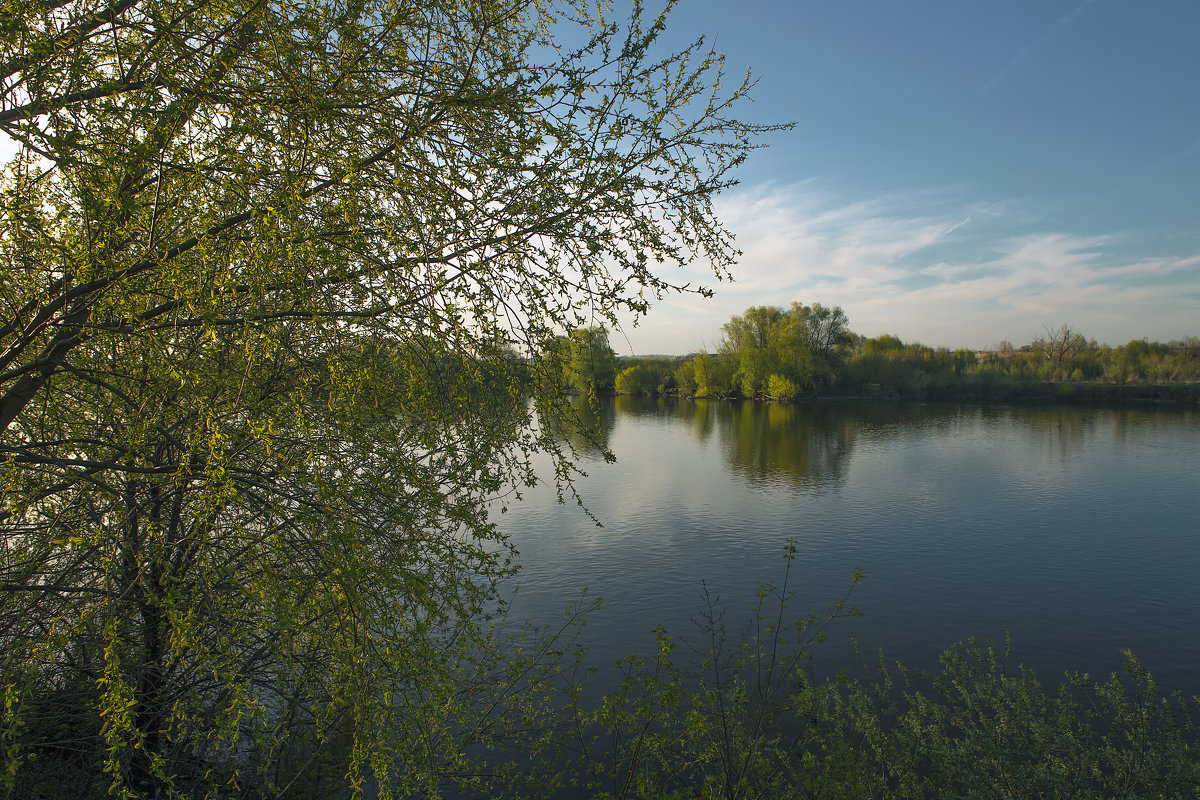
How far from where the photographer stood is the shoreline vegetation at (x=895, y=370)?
62.3m

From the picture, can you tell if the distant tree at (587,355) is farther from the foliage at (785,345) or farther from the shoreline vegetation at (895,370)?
the foliage at (785,345)

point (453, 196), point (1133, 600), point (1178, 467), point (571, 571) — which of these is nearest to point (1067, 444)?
point (1178, 467)

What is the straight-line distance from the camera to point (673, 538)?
55.6 ft

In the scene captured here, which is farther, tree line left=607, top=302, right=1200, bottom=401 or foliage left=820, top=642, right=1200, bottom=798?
tree line left=607, top=302, right=1200, bottom=401

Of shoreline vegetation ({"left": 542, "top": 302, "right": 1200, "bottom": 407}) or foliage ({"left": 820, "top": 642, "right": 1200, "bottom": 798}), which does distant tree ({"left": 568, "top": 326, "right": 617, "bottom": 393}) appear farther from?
shoreline vegetation ({"left": 542, "top": 302, "right": 1200, "bottom": 407})

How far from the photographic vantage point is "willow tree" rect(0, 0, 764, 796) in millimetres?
2844

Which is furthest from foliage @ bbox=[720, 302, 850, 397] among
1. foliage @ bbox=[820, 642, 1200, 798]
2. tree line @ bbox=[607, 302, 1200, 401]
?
foliage @ bbox=[820, 642, 1200, 798]

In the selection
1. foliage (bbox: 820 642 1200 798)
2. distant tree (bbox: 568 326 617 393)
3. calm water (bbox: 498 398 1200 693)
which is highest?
distant tree (bbox: 568 326 617 393)

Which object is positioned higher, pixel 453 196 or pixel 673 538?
pixel 453 196

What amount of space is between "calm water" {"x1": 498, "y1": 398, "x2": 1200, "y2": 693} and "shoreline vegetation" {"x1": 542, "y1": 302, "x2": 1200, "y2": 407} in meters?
32.7

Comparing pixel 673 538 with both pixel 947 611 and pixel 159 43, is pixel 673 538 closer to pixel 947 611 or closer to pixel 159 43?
pixel 947 611

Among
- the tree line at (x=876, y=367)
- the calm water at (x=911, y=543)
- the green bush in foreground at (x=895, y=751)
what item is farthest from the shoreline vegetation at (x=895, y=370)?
the green bush in foreground at (x=895, y=751)

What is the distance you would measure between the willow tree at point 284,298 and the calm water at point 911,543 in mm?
1287

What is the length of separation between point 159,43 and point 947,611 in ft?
46.2
